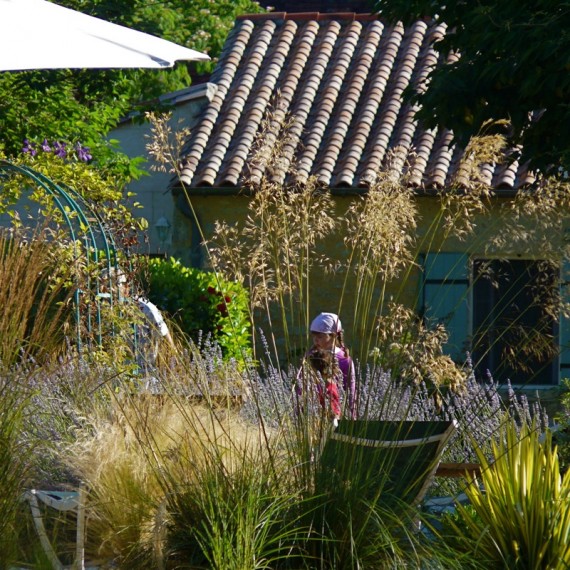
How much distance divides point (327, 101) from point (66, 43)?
968 cm

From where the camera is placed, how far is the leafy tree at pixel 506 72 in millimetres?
6562

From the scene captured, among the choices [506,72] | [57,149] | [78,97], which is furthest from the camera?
[78,97]

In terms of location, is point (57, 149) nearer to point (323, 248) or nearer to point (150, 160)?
point (323, 248)

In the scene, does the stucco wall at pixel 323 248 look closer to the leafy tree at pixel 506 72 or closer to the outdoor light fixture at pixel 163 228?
the outdoor light fixture at pixel 163 228

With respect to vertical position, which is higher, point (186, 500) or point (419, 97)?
point (419, 97)

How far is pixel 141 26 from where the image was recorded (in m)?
14.5

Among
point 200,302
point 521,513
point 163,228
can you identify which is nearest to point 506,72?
point 521,513

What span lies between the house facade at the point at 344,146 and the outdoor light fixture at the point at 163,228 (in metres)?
0.30

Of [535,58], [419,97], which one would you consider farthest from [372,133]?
[535,58]

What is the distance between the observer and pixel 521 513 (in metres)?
4.00

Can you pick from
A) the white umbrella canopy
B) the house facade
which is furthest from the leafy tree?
the house facade

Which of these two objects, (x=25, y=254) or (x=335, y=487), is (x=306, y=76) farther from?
(x=335, y=487)

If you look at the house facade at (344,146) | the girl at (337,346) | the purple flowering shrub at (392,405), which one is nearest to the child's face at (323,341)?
the girl at (337,346)

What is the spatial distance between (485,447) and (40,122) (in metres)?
8.50
